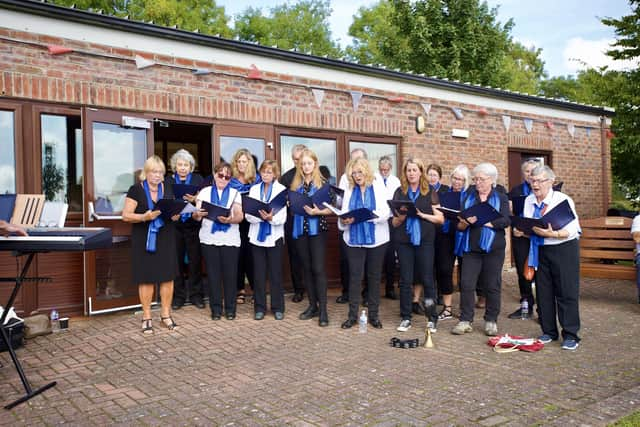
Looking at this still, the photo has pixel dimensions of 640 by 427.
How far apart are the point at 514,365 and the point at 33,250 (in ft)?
12.4

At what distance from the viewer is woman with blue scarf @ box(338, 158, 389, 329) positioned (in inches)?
232

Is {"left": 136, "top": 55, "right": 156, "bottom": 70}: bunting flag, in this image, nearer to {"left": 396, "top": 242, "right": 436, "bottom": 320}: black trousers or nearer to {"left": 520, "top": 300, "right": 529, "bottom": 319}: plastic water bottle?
{"left": 396, "top": 242, "right": 436, "bottom": 320}: black trousers

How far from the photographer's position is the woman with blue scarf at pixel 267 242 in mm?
6273

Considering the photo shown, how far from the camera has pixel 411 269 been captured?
20.0 feet

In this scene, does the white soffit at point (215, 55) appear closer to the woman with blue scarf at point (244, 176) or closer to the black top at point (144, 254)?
the woman with blue scarf at point (244, 176)

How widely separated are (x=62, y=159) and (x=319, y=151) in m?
3.62

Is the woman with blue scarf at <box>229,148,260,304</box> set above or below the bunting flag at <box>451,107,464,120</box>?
below

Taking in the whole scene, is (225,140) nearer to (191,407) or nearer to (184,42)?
(184,42)

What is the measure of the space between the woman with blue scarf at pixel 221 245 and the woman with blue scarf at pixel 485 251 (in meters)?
2.44

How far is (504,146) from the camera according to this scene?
422 inches

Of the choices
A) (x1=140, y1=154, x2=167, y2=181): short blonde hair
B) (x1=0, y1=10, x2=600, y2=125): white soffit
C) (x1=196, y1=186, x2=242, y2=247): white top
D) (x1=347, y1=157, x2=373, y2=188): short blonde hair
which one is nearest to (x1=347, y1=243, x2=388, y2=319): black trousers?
(x1=347, y1=157, x2=373, y2=188): short blonde hair

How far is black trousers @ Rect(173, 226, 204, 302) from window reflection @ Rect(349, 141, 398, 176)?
308 centimetres

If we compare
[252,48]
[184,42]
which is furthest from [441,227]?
[184,42]

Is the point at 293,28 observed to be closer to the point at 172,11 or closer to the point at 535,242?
the point at 172,11
